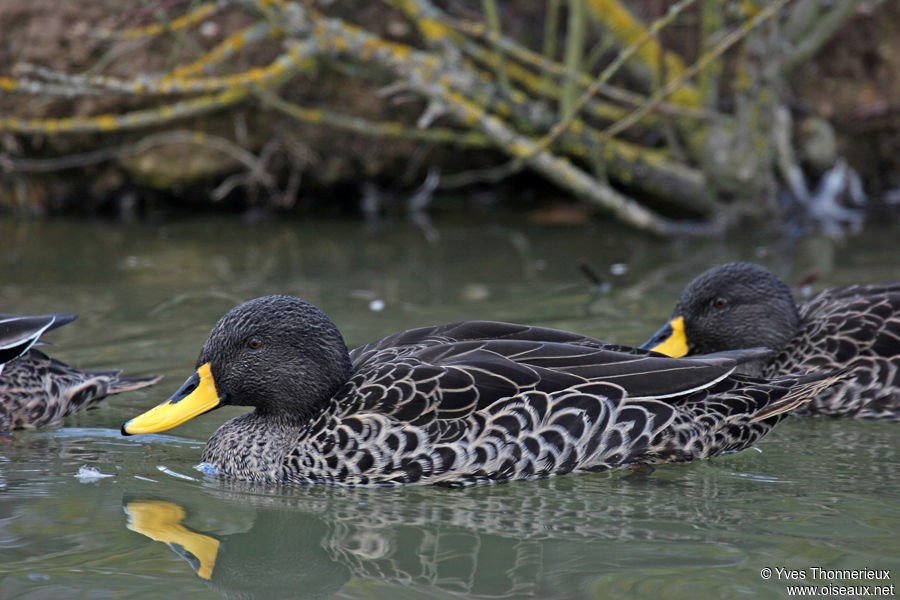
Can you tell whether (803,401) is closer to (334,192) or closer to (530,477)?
(530,477)

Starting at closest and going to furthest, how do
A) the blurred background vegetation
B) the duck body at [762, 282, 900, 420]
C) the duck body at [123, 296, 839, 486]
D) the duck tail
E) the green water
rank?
the green water → the duck body at [123, 296, 839, 486] → the duck tail → the duck body at [762, 282, 900, 420] → the blurred background vegetation

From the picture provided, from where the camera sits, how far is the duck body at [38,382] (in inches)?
217

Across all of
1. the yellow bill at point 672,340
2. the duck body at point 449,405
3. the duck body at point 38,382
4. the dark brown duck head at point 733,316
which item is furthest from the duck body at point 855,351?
the duck body at point 38,382

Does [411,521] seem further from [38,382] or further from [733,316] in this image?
[733,316]

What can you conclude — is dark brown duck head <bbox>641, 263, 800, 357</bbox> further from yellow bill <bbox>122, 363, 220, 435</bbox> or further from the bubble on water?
the bubble on water

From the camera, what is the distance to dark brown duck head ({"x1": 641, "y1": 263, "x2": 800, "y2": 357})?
21.3 feet

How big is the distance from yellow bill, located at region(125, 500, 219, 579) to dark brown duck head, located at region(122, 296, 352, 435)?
A: 1.83ft

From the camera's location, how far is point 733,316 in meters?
6.55

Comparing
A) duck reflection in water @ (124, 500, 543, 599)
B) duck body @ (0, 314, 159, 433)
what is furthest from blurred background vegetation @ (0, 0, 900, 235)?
duck reflection in water @ (124, 500, 543, 599)

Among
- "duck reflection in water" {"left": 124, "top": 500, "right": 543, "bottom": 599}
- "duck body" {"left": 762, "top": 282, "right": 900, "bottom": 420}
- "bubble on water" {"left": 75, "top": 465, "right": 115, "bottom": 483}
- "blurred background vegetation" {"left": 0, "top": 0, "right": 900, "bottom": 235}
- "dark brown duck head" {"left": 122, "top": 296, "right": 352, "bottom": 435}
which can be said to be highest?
"blurred background vegetation" {"left": 0, "top": 0, "right": 900, "bottom": 235}

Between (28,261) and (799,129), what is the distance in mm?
8053

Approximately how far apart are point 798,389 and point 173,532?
287 centimetres

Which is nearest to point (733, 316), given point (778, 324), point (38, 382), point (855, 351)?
point (778, 324)

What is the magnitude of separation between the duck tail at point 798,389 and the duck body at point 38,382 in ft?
10.1
